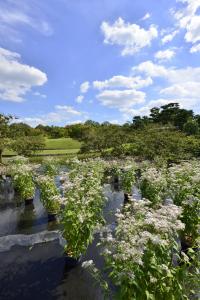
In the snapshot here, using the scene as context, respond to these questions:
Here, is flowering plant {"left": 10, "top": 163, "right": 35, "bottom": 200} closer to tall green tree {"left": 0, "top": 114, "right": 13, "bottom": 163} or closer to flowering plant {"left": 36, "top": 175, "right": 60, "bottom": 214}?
flowering plant {"left": 36, "top": 175, "right": 60, "bottom": 214}

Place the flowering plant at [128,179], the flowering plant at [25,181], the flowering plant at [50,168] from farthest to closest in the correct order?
the flowering plant at [50,168] → the flowering plant at [128,179] → the flowering plant at [25,181]

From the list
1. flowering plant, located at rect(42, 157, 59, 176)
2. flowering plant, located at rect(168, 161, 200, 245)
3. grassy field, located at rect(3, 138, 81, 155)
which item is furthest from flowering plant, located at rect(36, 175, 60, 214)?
grassy field, located at rect(3, 138, 81, 155)

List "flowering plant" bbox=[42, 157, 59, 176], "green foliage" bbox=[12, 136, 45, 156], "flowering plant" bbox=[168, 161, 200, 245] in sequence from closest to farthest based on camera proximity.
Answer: "flowering plant" bbox=[168, 161, 200, 245], "flowering plant" bbox=[42, 157, 59, 176], "green foliage" bbox=[12, 136, 45, 156]

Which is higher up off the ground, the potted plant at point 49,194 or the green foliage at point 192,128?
the green foliage at point 192,128

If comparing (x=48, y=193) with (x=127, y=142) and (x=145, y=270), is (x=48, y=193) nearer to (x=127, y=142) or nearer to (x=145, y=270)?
(x=145, y=270)

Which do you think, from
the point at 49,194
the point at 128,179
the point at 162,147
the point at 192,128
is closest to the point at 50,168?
the point at 128,179

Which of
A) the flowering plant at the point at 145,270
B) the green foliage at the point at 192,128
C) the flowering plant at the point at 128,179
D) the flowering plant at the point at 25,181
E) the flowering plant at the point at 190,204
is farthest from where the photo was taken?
the green foliage at the point at 192,128

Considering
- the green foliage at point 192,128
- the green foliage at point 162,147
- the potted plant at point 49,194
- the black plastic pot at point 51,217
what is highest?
the green foliage at point 192,128

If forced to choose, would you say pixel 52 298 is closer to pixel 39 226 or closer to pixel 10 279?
pixel 10 279

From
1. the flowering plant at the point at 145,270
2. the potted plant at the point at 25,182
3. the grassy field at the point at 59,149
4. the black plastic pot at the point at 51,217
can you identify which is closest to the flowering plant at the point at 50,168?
the potted plant at the point at 25,182

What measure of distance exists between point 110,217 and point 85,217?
3.57m

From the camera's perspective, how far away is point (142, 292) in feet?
9.02

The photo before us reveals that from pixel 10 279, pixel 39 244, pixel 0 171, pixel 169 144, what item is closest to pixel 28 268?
pixel 10 279

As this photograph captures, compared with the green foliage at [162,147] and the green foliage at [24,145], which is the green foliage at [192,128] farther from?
the green foliage at [24,145]
